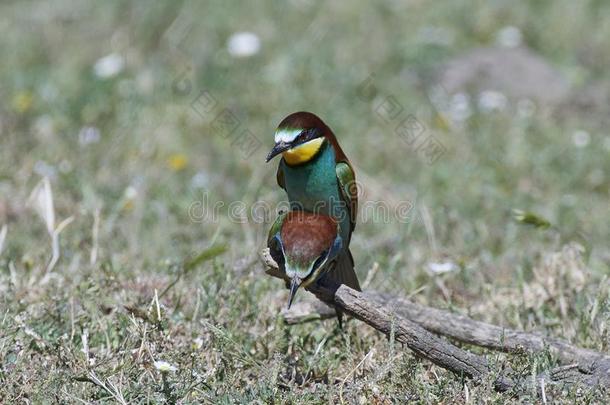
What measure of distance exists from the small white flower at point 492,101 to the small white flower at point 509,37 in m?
0.63

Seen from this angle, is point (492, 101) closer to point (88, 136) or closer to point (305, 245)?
point (88, 136)

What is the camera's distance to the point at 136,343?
320cm

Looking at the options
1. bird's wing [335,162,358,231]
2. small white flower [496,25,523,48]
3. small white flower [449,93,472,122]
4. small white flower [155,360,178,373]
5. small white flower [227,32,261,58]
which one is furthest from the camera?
small white flower [496,25,523,48]

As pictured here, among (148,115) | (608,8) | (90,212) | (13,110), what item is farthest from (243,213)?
(608,8)

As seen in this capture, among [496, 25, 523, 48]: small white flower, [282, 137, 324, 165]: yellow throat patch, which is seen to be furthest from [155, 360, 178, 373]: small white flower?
[496, 25, 523, 48]: small white flower

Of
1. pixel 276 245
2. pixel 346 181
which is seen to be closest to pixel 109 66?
pixel 346 181

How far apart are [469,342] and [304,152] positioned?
0.83 m

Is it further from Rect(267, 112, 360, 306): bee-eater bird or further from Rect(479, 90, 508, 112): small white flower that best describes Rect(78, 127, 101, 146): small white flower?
Rect(479, 90, 508, 112): small white flower

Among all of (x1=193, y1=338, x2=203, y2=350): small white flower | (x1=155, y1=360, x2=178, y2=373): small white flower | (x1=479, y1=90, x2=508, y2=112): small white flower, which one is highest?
(x1=155, y1=360, x2=178, y2=373): small white flower

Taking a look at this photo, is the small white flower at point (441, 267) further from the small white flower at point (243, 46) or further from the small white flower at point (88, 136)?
the small white flower at point (243, 46)

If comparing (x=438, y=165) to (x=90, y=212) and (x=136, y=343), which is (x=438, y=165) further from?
(x=136, y=343)

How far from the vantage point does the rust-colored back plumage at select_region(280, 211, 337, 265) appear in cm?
291

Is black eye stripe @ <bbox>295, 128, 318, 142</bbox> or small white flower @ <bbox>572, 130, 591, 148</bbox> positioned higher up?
black eye stripe @ <bbox>295, 128, 318, 142</bbox>

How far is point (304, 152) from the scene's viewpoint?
3.35 m
